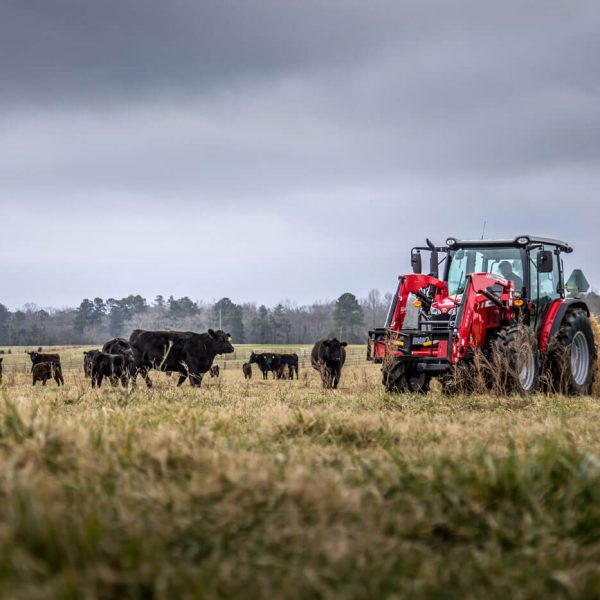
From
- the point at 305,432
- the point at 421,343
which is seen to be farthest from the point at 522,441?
the point at 421,343

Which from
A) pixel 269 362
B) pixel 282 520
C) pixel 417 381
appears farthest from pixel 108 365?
pixel 269 362

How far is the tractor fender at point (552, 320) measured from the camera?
1140cm

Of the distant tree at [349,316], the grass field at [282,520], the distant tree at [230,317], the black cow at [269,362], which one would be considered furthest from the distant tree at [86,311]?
the grass field at [282,520]

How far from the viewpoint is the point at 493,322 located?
38.1 feet

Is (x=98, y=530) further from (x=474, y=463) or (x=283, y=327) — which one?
(x=283, y=327)

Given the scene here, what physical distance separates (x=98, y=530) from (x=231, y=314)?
109795 mm

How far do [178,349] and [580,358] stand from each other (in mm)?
12425

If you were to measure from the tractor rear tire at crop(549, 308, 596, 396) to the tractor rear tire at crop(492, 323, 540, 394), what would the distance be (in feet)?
1.51

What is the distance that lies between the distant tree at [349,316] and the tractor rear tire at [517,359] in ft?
313

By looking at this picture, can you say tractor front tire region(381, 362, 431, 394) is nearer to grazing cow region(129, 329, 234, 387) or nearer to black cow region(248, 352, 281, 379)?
grazing cow region(129, 329, 234, 387)

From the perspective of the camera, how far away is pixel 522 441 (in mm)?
4863

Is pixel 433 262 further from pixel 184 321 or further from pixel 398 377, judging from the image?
pixel 184 321

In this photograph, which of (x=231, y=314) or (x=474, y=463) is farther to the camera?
(x=231, y=314)

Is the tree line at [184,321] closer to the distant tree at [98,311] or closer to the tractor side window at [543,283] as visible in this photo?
the distant tree at [98,311]
